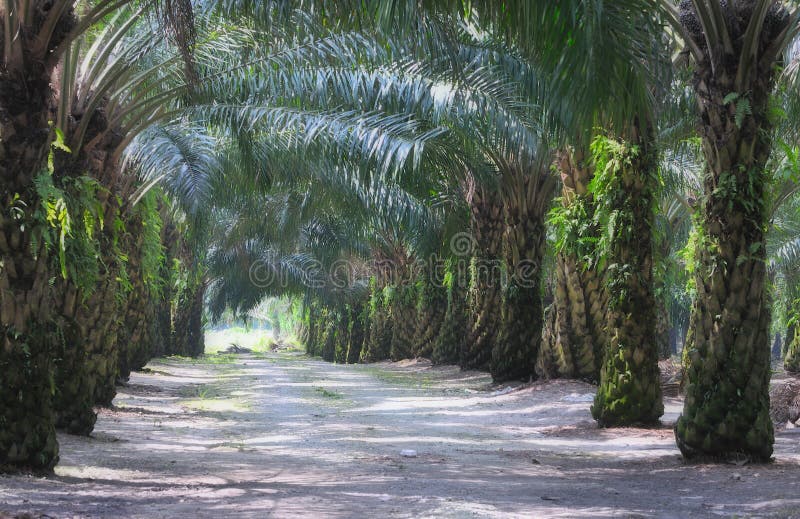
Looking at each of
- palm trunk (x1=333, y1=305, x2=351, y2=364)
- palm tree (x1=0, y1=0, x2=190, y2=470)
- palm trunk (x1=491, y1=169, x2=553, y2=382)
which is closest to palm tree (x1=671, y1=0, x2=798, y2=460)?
palm tree (x1=0, y1=0, x2=190, y2=470)

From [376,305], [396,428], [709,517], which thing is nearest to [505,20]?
[709,517]

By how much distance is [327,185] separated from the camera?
1648 cm

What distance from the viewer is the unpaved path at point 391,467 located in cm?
579

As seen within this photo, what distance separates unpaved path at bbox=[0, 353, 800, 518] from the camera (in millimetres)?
5785

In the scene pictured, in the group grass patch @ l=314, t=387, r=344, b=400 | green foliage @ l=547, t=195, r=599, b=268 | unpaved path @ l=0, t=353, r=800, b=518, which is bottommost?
unpaved path @ l=0, t=353, r=800, b=518

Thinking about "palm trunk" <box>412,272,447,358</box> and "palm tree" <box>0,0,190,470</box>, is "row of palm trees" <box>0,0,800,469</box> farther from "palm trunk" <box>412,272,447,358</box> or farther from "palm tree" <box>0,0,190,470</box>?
"palm trunk" <box>412,272,447,358</box>

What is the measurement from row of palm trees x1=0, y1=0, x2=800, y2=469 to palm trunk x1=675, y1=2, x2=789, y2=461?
18 millimetres

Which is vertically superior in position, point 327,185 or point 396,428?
point 327,185

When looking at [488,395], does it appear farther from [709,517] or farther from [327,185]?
[709,517]

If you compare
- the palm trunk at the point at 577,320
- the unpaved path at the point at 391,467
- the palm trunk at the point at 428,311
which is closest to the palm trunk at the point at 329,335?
the palm trunk at the point at 428,311

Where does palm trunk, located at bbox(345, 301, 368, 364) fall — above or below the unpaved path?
above

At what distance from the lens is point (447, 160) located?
498 inches

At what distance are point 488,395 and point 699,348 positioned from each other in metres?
7.90

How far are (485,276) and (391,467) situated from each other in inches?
443
